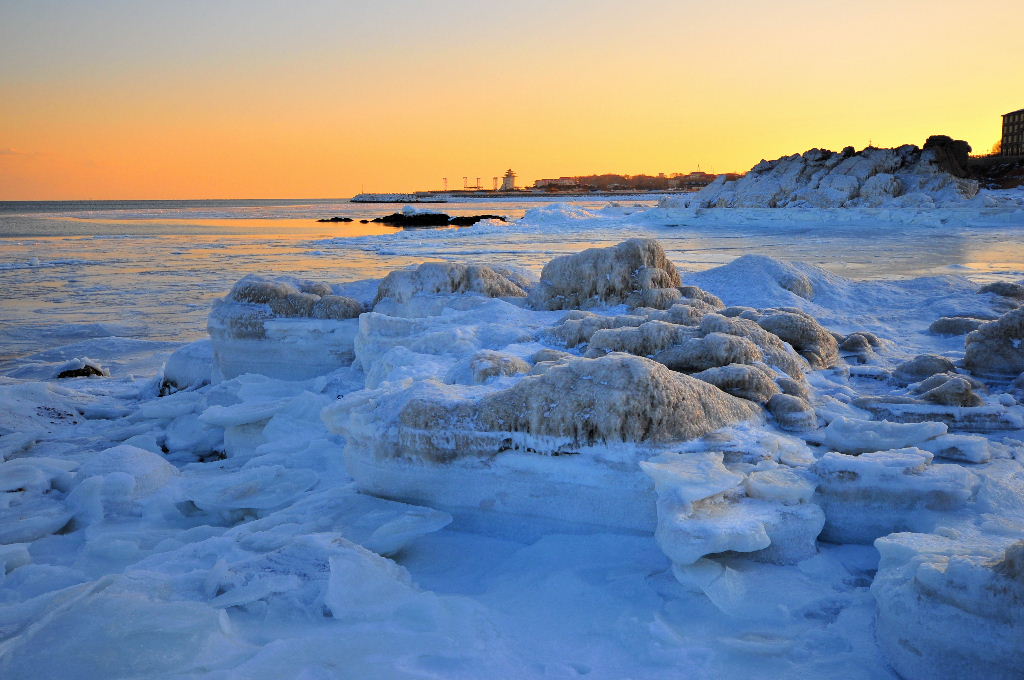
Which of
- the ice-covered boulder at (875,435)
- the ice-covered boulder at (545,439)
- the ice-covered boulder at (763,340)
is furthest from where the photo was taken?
the ice-covered boulder at (763,340)

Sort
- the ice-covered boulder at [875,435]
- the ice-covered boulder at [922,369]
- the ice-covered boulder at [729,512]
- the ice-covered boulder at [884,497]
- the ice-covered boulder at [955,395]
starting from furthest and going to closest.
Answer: the ice-covered boulder at [922,369] < the ice-covered boulder at [955,395] < the ice-covered boulder at [875,435] < the ice-covered boulder at [884,497] < the ice-covered boulder at [729,512]

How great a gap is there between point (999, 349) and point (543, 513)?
358 cm

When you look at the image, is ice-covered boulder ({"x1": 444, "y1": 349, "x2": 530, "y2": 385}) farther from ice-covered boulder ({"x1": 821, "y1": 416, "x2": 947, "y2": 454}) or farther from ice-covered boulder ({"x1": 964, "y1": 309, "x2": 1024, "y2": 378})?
ice-covered boulder ({"x1": 964, "y1": 309, "x2": 1024, "y2": 378})

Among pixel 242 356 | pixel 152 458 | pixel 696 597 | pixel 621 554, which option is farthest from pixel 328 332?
pixel 696 597

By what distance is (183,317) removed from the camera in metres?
10.5

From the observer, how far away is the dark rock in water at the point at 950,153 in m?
34.0

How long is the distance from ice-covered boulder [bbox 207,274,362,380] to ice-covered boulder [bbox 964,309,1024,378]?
4.63 m

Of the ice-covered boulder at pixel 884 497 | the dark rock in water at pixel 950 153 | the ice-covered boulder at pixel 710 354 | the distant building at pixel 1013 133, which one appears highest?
the distant building at pixel 1013 133

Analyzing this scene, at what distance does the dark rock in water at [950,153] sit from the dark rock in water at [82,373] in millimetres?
35833

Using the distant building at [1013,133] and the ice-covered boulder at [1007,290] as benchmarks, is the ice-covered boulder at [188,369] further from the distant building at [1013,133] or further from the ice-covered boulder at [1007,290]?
the distant building at [1013,133]

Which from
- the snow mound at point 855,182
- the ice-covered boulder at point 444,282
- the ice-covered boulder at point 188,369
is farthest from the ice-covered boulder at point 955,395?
the snow mound at point 855,182

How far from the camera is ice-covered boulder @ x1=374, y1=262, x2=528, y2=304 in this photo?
269 inches

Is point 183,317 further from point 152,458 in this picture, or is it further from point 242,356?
point 152,458

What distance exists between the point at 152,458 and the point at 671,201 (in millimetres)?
38242
